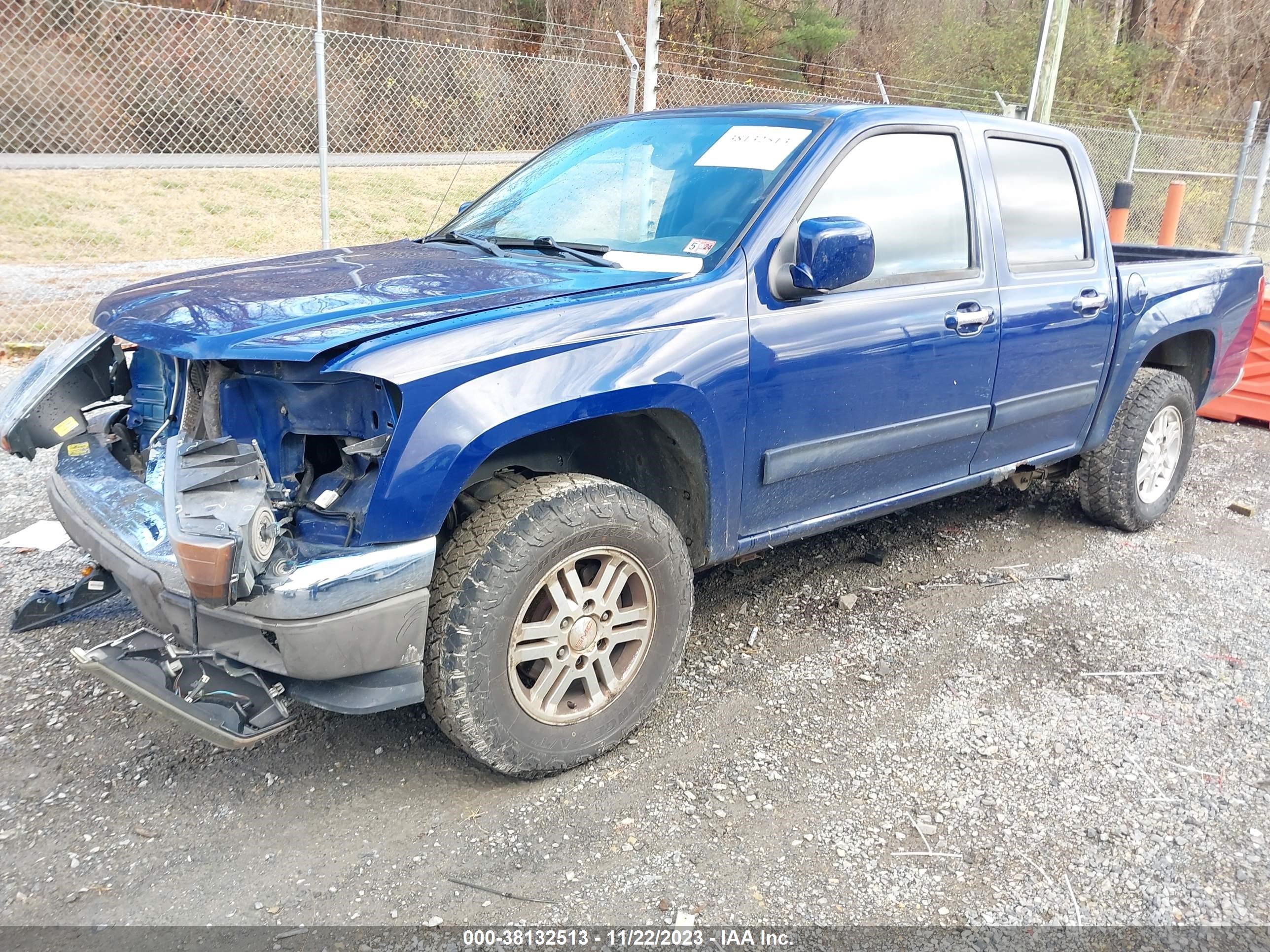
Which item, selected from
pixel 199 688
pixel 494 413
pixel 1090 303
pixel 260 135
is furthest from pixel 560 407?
pixel 260 135

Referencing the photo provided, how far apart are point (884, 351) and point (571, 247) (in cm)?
112

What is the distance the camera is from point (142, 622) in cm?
344

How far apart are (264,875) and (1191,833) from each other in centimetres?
242

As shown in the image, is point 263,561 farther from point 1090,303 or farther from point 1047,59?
point 1047,59

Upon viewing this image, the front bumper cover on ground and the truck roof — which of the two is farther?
the truck roof

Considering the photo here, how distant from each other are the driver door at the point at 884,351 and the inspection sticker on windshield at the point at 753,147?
178 millimetres

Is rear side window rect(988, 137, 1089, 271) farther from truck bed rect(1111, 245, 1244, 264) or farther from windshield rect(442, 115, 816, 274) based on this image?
windshield rect(442, 115, 816, 274)

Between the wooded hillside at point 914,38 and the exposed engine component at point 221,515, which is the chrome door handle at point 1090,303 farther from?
the wooded hillside at point 914,38

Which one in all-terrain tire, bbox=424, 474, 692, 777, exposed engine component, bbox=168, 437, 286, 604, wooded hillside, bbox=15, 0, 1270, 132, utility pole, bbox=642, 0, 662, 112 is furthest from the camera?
wooded hillside, bbox=15, 0, 1270, 132

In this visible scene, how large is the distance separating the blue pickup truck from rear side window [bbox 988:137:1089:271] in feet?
0.05

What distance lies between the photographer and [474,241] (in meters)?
3.57

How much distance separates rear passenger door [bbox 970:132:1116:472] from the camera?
12.6 feet

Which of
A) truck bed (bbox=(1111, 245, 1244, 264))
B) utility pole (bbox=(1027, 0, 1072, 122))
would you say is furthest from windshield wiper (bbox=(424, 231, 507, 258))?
utility pole (bbox=(1027, 0, 1072, 122))

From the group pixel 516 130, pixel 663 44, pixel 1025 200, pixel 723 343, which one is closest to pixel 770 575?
pixel 723 343
